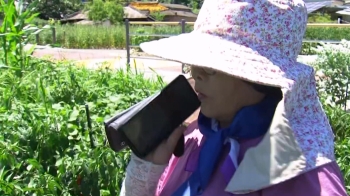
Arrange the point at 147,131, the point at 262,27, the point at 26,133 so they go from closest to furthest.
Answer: the point at 262,27 < the point at 147,131 < the point at 26,133

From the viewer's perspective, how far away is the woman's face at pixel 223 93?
1.30 meters

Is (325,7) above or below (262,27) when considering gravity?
below

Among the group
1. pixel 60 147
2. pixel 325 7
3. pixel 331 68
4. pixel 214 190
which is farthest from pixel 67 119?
pixel 325 7

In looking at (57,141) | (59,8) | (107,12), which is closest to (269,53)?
(57,141)

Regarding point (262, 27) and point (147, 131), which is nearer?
point (262, 27)

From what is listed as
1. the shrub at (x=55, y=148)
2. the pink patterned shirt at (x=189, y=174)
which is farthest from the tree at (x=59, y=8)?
the pink patterned shirt at (x=189, y=174)

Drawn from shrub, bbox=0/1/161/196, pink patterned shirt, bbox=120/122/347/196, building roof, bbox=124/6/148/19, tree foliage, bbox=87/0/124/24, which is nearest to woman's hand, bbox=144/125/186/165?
pink patterned shirt, bbox=120/122/347/196

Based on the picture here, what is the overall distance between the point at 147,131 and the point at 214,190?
0.23 meters

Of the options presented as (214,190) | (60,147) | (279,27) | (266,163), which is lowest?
(60,147)

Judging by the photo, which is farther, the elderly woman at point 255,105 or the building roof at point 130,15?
the building roof at point 130,15

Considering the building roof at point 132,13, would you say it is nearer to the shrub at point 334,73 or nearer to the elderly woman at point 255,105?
the shrub at point 334,73

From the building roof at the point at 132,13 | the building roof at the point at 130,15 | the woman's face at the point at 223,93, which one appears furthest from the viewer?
the building roof at the point at 132,13

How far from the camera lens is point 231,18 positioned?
129 centimetres

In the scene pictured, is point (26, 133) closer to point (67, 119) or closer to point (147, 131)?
point (67, 119)
